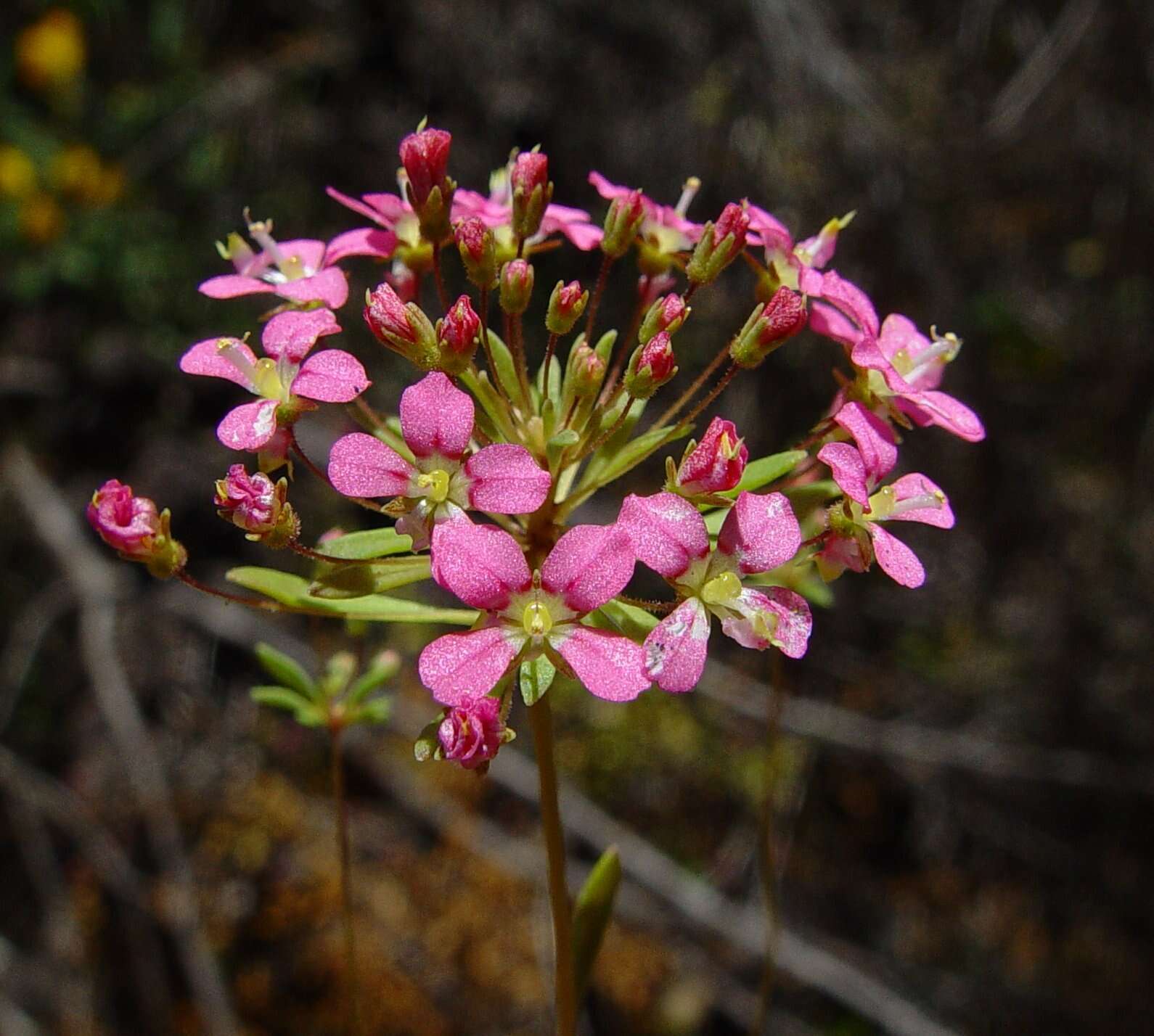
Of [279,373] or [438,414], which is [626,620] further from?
[279,373]

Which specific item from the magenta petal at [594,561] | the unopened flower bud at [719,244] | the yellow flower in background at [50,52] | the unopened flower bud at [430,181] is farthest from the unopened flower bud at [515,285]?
the yellow flower in background at [50,52]

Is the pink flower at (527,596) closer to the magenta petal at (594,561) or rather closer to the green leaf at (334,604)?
the magenta petal at (594,561)

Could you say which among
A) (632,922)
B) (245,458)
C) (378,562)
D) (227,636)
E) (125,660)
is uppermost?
(378,562)

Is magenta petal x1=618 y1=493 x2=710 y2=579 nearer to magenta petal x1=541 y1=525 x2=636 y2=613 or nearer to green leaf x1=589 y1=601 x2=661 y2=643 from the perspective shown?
magenta petal x1=541 y1=525 x2=636 y2=613

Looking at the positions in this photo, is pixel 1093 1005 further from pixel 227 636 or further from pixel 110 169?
pixel 110 169

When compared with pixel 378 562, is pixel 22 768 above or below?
below

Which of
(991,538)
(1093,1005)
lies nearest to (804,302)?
(991,538)

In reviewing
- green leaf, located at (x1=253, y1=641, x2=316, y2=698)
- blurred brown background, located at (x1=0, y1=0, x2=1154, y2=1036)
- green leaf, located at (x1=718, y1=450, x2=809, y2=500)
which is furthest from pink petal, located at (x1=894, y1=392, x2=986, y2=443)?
blurred brown background, located at (x1=0, y1=0, x2=1154, y2=1036)
